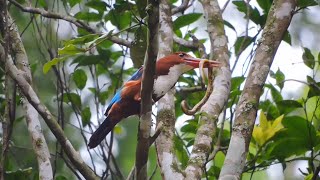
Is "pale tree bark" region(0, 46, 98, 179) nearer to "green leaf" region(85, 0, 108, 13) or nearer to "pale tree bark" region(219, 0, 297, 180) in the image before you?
"pale tree bark" region(219, 0, 297, 180)

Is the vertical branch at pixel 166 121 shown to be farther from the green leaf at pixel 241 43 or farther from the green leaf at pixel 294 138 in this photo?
the green leaf at pixel 294 138

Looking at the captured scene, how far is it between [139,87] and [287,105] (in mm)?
1268

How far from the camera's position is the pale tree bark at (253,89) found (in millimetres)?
3455

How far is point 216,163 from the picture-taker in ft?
16.9

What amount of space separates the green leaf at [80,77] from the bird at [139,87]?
128cm

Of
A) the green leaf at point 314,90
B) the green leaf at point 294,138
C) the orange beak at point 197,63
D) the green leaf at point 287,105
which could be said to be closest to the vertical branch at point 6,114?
the orange beak at point 197,63

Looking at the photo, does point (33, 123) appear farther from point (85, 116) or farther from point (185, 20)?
point (185, 20)

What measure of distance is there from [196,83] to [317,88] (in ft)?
3.78

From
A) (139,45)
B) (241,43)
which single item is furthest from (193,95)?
(139,45)

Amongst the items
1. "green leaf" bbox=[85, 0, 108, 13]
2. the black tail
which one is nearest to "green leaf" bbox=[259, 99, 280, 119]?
the black tail

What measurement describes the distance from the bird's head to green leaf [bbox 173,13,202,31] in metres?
1.03

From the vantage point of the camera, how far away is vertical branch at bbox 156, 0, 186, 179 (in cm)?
362

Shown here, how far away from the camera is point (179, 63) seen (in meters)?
3.89

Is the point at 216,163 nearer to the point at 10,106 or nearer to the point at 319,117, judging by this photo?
the point at 319,117
